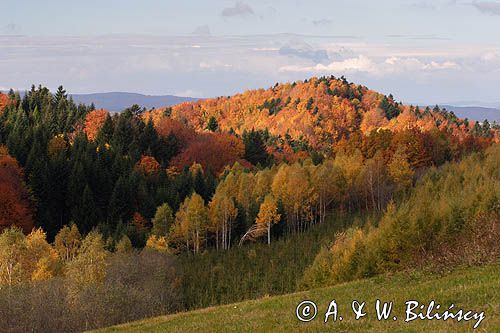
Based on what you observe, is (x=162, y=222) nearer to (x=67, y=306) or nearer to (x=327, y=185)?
(x=327, y=185)

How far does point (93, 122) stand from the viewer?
629ft

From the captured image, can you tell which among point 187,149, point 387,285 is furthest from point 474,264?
point 187,149

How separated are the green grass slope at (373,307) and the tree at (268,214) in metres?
75.5

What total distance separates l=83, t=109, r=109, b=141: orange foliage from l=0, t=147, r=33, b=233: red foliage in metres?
64.7

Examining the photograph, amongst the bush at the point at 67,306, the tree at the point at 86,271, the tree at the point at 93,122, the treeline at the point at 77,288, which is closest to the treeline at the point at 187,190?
the treeline at the point at 77,288

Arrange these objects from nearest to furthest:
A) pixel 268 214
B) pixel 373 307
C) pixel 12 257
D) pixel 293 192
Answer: pixel 373 307
pixel 12 257
pixel 268 214
pixel 293 192

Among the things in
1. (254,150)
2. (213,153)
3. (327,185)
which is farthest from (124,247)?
(254,150)

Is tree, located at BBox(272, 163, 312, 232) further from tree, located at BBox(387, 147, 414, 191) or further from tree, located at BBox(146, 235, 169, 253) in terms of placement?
tree, located at BBox(146, 235, 169, 253)

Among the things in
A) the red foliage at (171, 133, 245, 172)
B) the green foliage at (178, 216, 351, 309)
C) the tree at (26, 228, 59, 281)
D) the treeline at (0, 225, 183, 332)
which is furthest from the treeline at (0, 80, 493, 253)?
the red foliage at (171, 133, 245, 172)

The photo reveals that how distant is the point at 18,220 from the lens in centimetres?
10762

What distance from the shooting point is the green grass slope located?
16844 mm

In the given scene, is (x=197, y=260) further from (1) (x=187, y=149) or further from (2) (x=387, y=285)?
(1) (x=187, y=149)

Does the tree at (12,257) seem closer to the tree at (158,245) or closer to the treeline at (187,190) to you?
the treeline at (187,190)

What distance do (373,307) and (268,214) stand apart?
85226 mm
